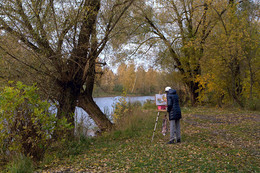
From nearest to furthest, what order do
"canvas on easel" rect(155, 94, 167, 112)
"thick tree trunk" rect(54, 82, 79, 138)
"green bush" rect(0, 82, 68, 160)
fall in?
"green bush" rect(0, 82, 68, 160)
"canvas on easel" rect(155, 94, 167, 112)
"thick tree trunk" rect(54, 82, 79, 138)

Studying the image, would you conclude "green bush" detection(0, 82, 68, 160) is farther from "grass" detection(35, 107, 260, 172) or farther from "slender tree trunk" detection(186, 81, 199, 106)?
"slender tree trunk" detection(186, 81, 199, 106)

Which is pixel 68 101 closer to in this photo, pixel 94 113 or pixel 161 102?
pixel 94 113

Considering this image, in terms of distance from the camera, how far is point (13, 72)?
22.7 feet

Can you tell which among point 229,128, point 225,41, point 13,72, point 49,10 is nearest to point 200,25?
point 225,41

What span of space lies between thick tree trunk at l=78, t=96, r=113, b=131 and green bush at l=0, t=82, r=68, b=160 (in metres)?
3.60

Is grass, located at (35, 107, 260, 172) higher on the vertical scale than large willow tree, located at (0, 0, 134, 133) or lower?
lower

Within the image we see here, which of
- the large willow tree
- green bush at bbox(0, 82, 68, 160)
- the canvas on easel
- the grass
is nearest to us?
the grass

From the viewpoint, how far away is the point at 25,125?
5637mm

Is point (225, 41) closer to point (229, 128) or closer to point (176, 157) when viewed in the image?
point (229, 128)

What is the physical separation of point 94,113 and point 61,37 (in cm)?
378

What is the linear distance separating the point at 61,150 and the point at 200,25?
1453cm

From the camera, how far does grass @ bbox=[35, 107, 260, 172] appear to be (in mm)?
4891

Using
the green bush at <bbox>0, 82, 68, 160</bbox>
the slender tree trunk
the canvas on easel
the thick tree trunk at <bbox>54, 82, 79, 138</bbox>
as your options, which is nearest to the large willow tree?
the thick tree trunk at <bbox>54, 82, 79, 138</bbox>

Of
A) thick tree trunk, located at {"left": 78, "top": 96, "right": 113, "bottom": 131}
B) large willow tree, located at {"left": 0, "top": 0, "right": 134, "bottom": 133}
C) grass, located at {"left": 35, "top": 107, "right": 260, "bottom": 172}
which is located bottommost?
grass, located at {"left": 35, "top": 107, "right": 260, "bottom": 172}
